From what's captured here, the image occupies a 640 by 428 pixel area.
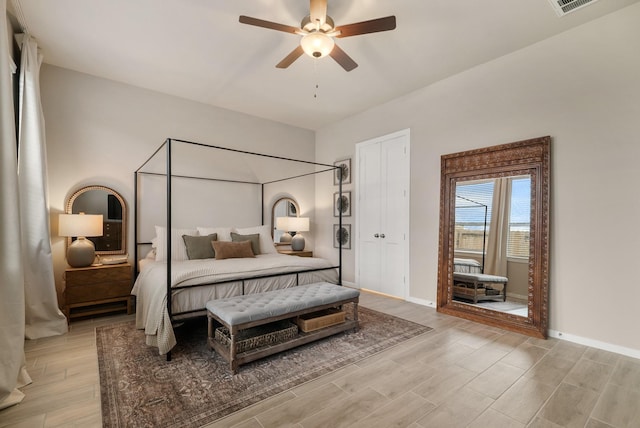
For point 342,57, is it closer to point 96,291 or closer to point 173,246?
point 173,246

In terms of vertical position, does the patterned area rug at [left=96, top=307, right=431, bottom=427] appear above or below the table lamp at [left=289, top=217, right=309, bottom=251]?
below

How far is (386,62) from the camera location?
3477 millimetres

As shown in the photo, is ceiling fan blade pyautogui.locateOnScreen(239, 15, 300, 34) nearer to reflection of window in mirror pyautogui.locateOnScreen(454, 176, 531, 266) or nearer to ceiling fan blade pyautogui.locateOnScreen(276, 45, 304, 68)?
ceiling fan blade pyautogui.locateOnScreen(276, 45, 304, 68)

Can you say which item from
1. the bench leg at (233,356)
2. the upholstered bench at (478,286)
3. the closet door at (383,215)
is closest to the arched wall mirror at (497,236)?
the upholstered bench at (478,286)

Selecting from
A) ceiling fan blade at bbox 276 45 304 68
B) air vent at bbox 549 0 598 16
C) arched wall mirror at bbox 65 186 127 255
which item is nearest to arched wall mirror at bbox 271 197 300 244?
arched wall mirror at bbox 65 186 127 255

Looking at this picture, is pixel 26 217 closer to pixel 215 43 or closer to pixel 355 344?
pixel 215 43

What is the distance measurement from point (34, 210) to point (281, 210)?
3358 mm

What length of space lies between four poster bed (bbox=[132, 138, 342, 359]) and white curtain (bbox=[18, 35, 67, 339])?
2.60 feet

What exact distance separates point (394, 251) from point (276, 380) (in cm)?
288

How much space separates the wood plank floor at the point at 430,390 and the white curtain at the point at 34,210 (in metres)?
0.28

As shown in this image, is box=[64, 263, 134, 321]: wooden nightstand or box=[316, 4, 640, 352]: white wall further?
box=[64, 263, 134, 321]: wooden nightstand

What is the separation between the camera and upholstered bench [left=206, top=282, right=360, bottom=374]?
2297 millimetres

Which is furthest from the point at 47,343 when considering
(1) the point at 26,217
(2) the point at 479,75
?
(2) the point at 479,75

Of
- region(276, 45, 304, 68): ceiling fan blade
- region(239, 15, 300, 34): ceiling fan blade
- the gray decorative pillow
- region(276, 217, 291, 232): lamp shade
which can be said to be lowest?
the gray decorative pillow
